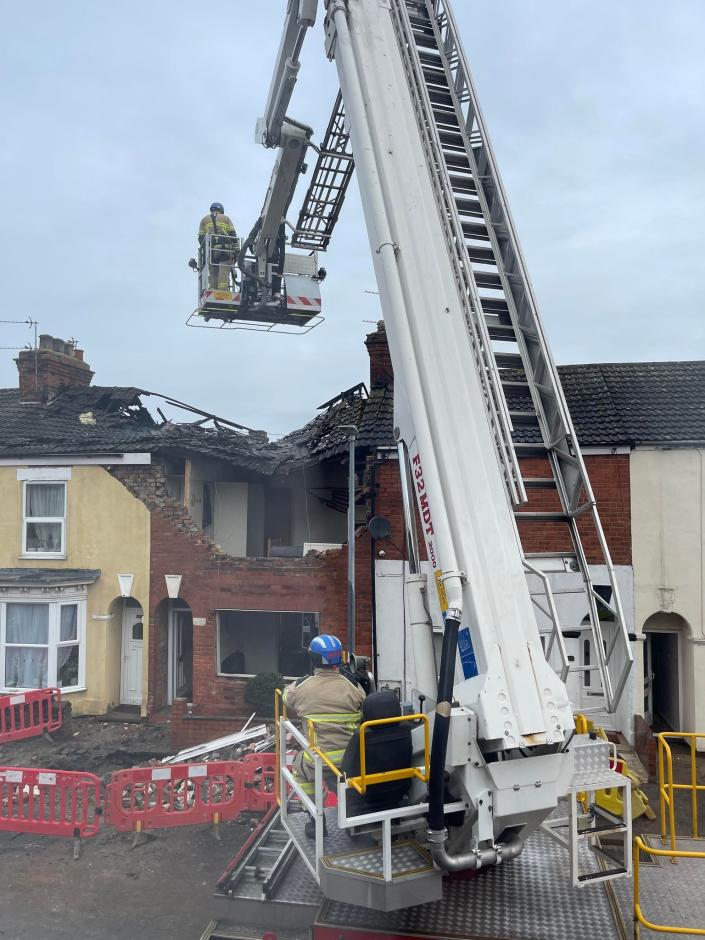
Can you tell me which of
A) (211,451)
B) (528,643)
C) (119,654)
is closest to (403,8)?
(528,643)

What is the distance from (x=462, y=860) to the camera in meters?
3.94

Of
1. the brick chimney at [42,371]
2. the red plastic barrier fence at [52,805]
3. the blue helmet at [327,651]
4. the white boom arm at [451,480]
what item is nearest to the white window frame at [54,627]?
the red plastic barrier fence at [52,805]

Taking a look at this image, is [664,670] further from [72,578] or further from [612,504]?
[72,578]

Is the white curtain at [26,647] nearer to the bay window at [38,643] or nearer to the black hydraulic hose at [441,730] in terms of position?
the bay window at [38,643]

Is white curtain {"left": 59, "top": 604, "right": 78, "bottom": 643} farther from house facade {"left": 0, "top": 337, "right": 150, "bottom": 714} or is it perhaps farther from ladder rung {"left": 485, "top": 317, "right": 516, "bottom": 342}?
ladder rung {"left": 485, "top": 317, "right": 516, "bottom": 342}

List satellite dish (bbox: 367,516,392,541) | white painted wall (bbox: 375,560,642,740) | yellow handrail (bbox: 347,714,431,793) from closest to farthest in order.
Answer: yellow handrail (bbox: 347,714,431,793) → satellite dish (bbox: 367,516,392,541) → white painted wall (bbox: 375,560,642,740)

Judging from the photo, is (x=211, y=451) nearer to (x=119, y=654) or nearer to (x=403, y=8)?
(x=119, y=654)

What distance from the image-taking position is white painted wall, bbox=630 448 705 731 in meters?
11.3

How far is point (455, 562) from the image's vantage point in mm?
4352

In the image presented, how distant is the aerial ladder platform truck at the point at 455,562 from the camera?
398 centimetres

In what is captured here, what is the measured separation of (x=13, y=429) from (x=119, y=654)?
5.63 metres

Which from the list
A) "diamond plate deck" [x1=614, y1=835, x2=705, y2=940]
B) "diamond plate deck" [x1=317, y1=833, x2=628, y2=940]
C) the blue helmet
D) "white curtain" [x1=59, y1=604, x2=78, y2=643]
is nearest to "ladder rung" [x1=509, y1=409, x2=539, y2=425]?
the blue helmet

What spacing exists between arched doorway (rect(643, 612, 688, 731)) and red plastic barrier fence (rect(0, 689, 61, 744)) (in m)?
10.5

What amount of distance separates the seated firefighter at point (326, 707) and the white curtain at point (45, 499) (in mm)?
10556
